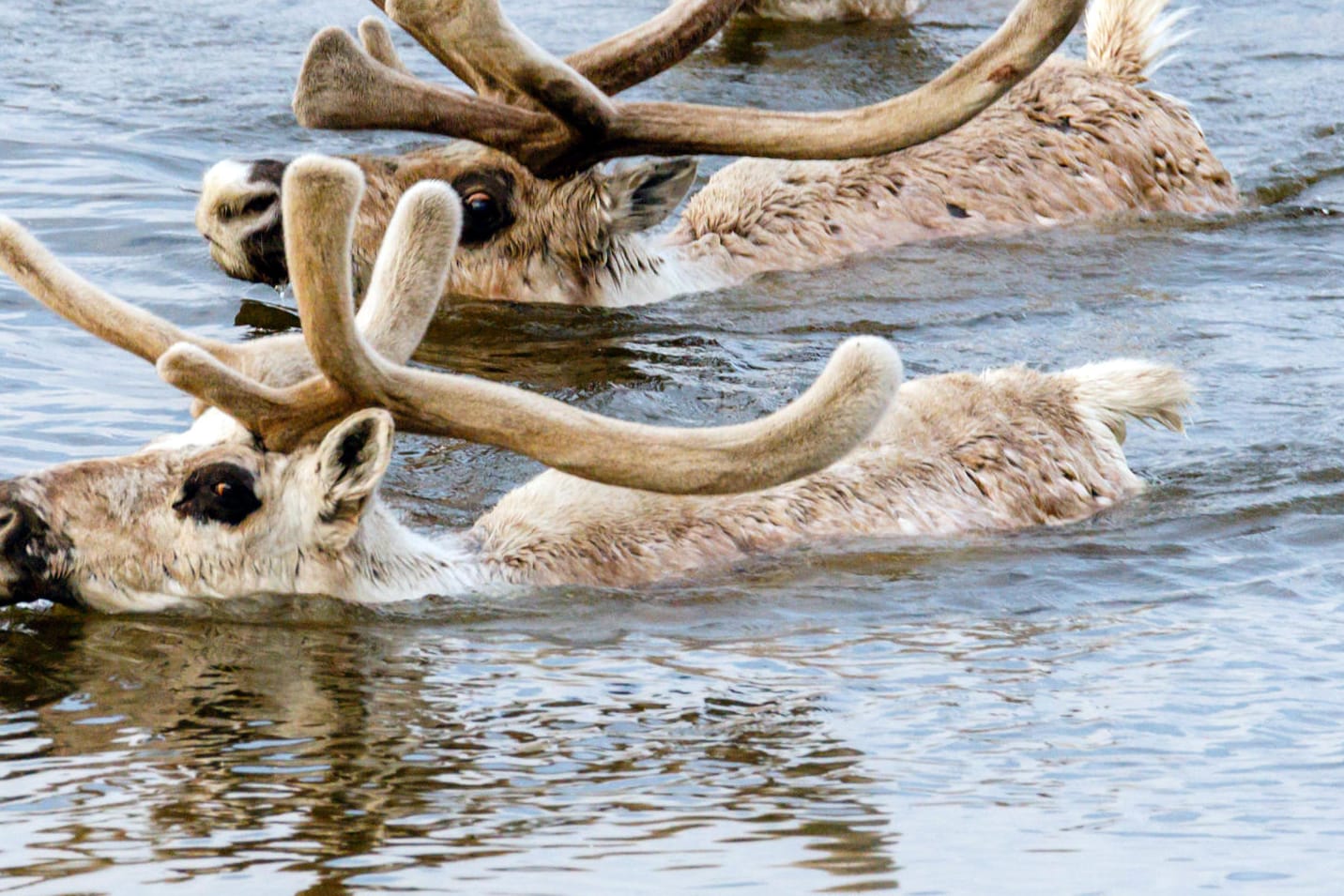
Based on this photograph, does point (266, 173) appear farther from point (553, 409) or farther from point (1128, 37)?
point (1128, 37)

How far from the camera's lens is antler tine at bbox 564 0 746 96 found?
7.93 metres

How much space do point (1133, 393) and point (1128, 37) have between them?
3794 millimetres

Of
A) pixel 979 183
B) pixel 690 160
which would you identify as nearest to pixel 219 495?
pixel 690 160

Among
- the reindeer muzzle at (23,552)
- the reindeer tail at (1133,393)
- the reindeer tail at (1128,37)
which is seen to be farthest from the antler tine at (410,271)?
the reindeer tail at (1128,37)

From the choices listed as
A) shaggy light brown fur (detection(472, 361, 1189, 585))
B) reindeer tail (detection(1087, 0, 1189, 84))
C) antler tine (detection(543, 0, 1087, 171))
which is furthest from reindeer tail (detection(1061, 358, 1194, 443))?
reindeer tail (detection(1087, 0, 1189, 84))

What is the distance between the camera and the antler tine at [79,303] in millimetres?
5109

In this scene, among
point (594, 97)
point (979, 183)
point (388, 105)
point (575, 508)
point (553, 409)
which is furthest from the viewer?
point (979, 183)

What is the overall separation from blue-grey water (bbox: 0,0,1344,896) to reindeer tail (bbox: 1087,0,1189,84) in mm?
928

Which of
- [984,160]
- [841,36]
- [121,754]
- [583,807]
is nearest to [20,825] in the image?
[121,754]

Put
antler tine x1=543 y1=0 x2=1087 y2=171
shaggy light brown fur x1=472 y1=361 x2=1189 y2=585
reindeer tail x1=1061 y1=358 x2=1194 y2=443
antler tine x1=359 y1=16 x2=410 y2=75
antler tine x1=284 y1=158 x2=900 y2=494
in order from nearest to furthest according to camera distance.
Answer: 1. antler tine x1=284 y1=158 x2=900 y2=494
2. shaggy light brown fur x1=472 y1=361 x2=1189 y2=585
3. reindeer tail x1=1061 y1=358 x2=1194 y2=443
4. antler tine x1=543 y1=0 x2=1087 y2=171
5. antler tine x1=359 y1=16 x2=410 y2=75

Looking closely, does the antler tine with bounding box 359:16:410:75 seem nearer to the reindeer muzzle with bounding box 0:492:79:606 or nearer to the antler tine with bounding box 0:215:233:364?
the antler tine with bounding box 0:215:233:364

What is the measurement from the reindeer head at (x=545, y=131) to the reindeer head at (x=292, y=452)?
2.10 m

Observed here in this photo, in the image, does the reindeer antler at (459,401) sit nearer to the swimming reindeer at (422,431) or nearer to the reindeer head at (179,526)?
the swimming reindeer at (422,431)

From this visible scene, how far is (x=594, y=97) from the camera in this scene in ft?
24.3
